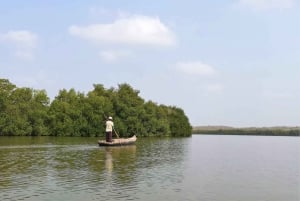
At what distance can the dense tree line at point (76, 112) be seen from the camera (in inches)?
3273

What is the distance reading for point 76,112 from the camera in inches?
3447

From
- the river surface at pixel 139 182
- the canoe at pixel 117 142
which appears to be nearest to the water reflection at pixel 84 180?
the river surface at pixel 139 182

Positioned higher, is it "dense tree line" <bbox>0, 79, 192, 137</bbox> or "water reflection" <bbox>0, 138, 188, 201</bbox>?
"dense tree line" <bbox>0, 79, 192, 137</bbox>

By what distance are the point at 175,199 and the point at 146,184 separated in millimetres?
3140

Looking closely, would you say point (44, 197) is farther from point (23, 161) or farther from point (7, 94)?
point (7, 94)

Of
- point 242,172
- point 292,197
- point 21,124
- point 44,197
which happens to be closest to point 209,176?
point 242,172

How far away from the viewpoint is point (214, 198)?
Result: 49.5ft

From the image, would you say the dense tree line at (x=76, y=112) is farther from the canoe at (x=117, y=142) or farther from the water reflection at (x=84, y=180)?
the water reflection at (x=84, y=180)

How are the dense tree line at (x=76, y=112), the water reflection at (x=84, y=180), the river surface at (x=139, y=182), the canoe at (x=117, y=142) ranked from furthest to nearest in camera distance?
the dense tree line at (x=76, y=112) → the canoe at (x=117, y=142) → the river surface at (x=139, y=182) → the water reflection at (x=84, y=180)

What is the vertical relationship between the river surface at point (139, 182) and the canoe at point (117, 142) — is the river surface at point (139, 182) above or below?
below

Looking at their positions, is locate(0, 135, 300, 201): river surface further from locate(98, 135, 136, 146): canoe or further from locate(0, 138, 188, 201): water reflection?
locate(98, 135, 136, 146): canoe

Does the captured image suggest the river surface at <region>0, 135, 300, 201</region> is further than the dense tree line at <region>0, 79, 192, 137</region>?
No

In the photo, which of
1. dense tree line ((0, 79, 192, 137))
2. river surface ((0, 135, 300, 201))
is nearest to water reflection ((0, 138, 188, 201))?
river surface ((0, 135, 300, 201))

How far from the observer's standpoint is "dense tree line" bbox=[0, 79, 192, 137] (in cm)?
8312
